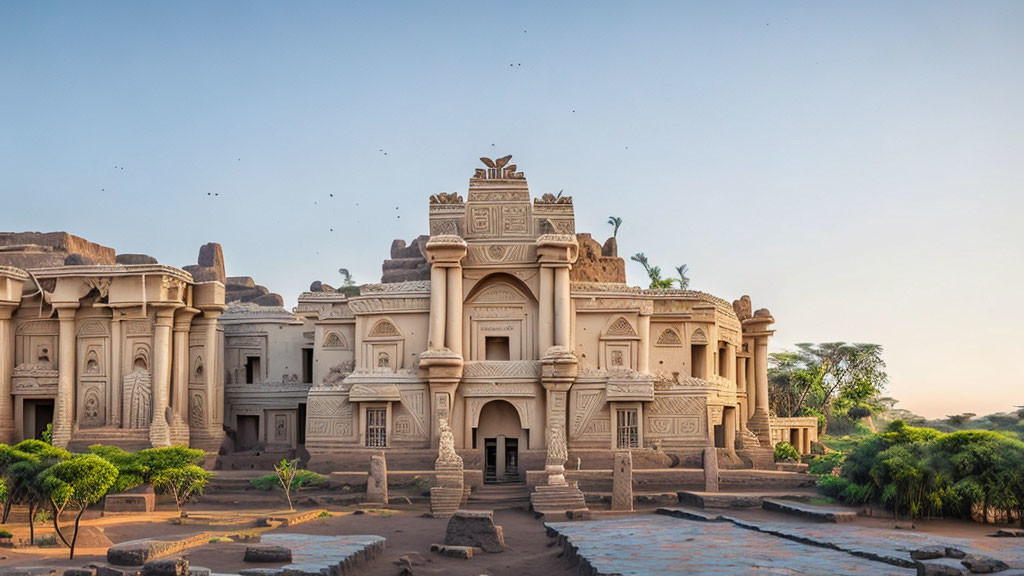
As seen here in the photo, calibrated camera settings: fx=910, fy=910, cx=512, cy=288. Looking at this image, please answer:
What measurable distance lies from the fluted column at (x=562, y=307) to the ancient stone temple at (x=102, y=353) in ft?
45.3

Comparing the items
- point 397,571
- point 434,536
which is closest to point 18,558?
point 397,571

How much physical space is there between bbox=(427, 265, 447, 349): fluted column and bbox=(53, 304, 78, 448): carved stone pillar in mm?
13616

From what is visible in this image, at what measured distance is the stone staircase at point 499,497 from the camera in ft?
96.9

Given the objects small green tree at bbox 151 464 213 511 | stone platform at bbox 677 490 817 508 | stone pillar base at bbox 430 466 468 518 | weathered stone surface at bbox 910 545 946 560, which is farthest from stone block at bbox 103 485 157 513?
weathered stone surface at bbox 910 545 946 560

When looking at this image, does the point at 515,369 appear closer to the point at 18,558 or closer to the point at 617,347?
the point at 617,347

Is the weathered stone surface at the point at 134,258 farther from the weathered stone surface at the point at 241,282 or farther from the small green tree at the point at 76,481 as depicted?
the small green tree at the point at 76,481

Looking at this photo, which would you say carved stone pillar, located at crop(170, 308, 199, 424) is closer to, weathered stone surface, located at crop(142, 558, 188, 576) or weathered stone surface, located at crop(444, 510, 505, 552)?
weathered stone surface, located at crop(444, 510, 505, 552)

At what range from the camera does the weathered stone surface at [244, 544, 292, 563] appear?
54.4 feet

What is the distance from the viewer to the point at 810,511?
2400 centimetres

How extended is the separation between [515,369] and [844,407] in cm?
3169

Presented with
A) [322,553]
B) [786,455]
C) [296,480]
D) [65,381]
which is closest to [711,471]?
[786,455]

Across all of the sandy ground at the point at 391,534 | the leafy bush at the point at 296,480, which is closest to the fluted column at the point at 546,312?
the sandy ground at the point at 391,534

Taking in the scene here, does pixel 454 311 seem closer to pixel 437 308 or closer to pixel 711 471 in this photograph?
pixel 437 308

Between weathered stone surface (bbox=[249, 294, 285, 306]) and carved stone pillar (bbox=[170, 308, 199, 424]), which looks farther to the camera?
weathered stone surface (bbox=[249, 294, 285, 306])
